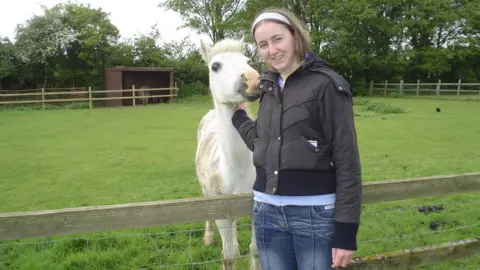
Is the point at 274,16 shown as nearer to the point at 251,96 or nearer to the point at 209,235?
the point at 251,96

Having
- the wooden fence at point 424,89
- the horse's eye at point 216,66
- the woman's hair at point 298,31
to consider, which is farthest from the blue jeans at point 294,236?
the wooden fence at point 424,89

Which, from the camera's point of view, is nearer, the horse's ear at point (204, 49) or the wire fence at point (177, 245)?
the horse's ear at point (204, 49)

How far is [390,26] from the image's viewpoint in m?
33.2

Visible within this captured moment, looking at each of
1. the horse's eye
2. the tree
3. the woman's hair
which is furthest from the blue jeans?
the tree

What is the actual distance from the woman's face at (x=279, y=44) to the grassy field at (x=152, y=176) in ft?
3.85

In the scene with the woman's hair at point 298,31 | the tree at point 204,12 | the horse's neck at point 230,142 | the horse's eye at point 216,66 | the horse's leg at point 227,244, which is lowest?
the horse's leg at point 227,244

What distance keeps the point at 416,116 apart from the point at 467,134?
16.3 ft

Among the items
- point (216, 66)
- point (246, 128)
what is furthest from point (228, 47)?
point (246, 128)

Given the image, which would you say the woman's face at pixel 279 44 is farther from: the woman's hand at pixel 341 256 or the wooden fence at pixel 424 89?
the wooden fence at pixel 424 89

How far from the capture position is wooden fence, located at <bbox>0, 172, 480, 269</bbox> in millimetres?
1977

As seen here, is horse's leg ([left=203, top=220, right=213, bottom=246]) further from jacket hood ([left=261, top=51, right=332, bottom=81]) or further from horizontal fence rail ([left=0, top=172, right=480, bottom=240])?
jacket hood ([left=261, top=51, right=332, bottom=81])

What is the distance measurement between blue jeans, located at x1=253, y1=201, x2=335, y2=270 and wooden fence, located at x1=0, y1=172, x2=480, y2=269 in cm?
44

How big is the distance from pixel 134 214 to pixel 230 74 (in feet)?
3.89

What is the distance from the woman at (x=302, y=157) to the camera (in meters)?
1.61
